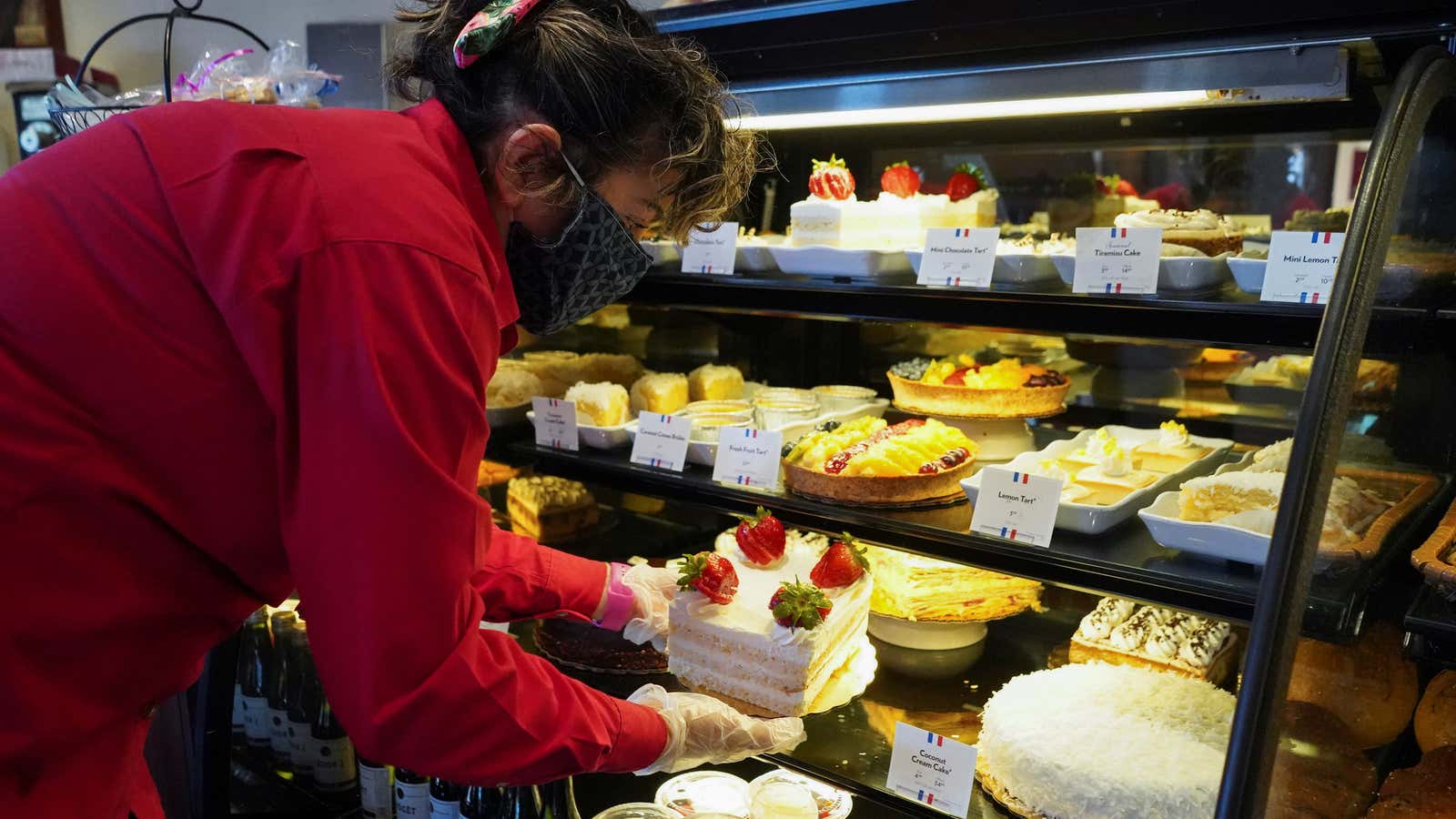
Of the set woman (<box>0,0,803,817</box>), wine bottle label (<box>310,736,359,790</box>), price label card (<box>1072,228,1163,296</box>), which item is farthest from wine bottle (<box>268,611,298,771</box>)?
price label card (<box>1072,228,1163,296</box>)

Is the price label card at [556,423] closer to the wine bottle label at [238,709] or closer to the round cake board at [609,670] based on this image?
the round cake board at [609,670]

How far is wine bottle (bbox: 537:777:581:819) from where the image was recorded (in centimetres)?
271

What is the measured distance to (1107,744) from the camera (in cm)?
206

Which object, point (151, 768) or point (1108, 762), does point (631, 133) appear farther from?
point (151, 768)

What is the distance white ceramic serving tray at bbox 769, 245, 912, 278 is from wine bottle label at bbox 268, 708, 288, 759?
87.3 inches

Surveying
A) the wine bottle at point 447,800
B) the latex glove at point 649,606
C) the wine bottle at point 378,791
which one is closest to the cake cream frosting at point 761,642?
the latex glove at point 649,606

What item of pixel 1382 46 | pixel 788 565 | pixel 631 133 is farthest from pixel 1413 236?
pixel 788 565

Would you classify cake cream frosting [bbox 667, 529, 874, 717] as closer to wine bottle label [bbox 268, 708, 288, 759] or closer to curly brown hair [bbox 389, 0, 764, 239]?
curly brown hair [bbox 389, 0, 764, 239]

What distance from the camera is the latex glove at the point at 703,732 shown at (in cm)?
195

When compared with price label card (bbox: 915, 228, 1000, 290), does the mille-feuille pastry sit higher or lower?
lower

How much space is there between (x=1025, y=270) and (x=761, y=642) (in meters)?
0.98

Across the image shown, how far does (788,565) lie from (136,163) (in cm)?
165

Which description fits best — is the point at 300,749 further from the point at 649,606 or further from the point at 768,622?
the point at 768,622

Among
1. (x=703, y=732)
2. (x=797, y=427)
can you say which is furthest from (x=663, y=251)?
(x=703, y=732)
